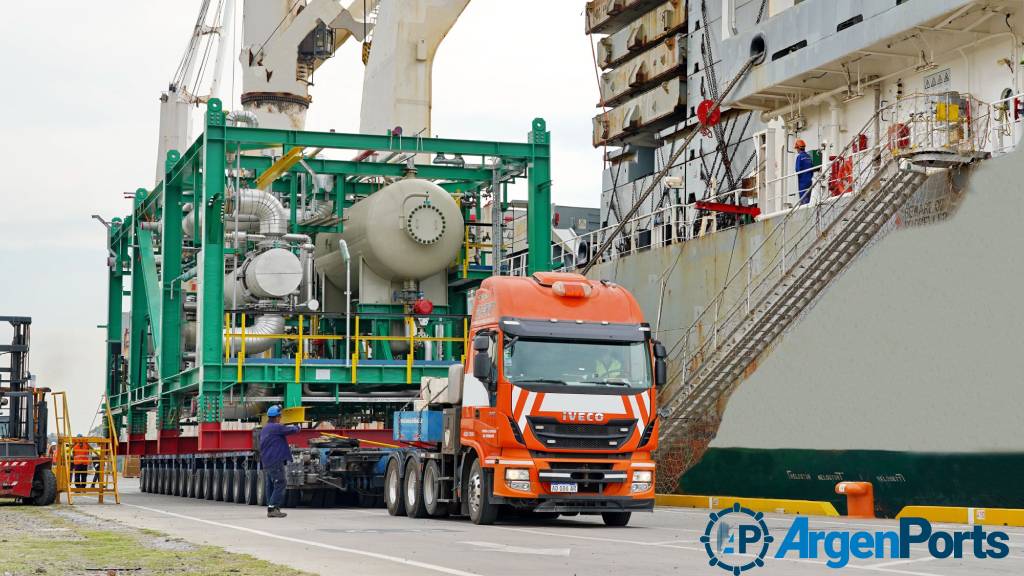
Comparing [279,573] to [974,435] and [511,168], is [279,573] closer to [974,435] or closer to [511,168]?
[974,435]

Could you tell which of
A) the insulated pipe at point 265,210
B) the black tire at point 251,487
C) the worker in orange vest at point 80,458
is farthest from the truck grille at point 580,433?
the insulated pipe at point 265,210

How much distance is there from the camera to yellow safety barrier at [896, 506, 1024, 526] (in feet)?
60.8

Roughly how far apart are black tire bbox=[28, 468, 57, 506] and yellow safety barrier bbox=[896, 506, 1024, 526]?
1460 cm

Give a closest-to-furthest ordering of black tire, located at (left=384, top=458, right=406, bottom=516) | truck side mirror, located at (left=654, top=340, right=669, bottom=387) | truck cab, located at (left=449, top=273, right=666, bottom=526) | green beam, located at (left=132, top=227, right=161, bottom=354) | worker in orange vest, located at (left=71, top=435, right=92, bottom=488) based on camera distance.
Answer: truck cab, located at (left=449, top=273, right=666, bottom=526), truck side mirror, located at (left=654, top=340, right=669, bottom=387), black tire, located at (left=384, top=458, right=406, bottom=516), worker in orange vest, located at (left=71, top=435, right=92, bottom=488), green beam, located at (left=132, top=227, right=161, bottom=354)

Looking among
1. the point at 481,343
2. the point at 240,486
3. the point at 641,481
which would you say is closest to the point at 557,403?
the point at 481,343

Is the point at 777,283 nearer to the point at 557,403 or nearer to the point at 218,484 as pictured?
the point at 557,403

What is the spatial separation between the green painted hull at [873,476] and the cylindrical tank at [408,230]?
7777 mm

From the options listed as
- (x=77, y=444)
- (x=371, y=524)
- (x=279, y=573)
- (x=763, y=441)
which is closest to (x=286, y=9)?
(x=77, y=444)

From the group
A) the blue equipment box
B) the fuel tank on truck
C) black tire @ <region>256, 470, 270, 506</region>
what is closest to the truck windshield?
the blue equipment box

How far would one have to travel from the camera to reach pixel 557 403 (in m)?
18.5

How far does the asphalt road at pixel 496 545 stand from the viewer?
11.8m

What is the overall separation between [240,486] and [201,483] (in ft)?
12.2

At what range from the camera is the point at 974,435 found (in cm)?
2042

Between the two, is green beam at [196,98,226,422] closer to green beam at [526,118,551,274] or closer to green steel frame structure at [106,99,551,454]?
green steel frame structure at [106,99,551,454]
